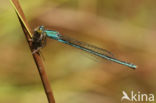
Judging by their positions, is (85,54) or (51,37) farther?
(85,54)

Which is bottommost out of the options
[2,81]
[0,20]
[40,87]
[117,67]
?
[117,67]

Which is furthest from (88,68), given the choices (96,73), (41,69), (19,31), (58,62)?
(41,69)

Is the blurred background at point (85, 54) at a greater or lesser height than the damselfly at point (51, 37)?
lesser

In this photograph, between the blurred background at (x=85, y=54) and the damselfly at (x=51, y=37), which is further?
the blurred background at (x=85, y=54)

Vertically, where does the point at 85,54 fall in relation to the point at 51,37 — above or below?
below

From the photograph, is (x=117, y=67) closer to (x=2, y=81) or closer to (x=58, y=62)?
(x=58, y=62)

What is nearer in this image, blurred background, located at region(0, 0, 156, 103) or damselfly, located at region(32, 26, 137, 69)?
damselfly, located at region(32, 26, 137, 69)

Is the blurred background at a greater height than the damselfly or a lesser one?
lesser

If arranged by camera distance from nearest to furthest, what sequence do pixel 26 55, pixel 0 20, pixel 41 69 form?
pixel 41 69 < pixel 0 20 < pixel 26 55
